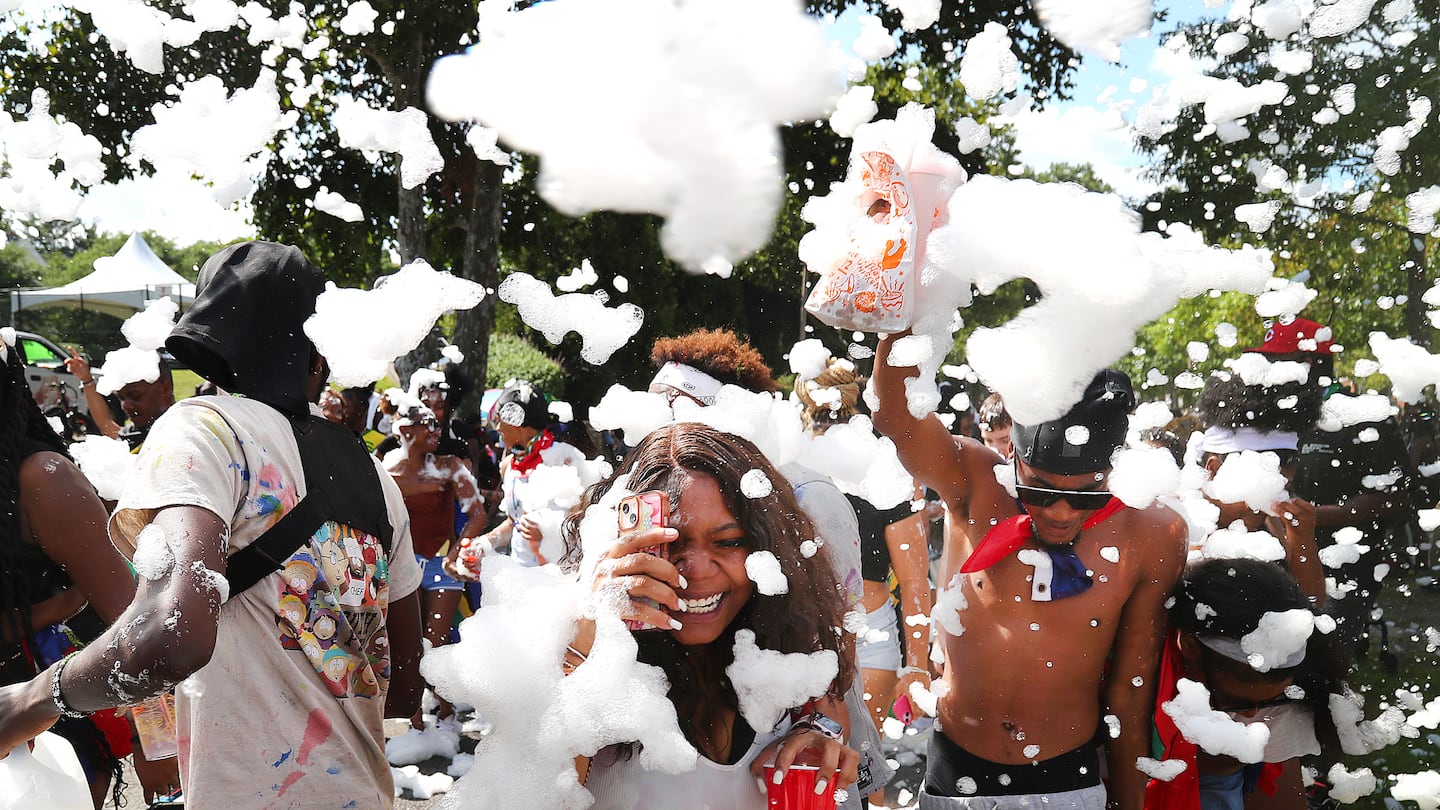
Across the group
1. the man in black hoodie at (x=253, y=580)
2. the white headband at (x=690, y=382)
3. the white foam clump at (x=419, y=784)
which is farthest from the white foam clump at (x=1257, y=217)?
the white foam clump at (x=419, y=784)

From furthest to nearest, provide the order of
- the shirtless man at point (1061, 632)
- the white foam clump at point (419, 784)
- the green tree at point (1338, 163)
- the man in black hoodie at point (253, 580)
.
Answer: the white foam clump at point (419, 784)
the green tree at point (1338, 163)
the shirtless man at point (1061, 632)
the man in black hoodie at point (253, 580)

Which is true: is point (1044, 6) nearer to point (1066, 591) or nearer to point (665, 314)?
point (1066, 591)

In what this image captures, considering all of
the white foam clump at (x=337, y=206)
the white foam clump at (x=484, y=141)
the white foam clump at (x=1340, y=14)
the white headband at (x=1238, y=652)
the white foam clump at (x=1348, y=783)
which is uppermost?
the white foam clump at (x=1340, y=14)

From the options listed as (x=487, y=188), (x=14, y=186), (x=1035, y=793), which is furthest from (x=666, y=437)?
(x=487, y=188)

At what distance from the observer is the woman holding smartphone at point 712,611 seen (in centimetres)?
154

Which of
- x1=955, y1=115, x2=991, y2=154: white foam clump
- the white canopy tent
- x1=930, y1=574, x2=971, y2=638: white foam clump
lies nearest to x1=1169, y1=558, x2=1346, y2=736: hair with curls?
x1=930, y1=574, x2=971, y2=638: white foam clump

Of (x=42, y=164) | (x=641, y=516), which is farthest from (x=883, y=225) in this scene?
(x=42, y=164)

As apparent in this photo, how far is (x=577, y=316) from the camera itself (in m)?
2.26

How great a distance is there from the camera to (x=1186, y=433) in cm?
403

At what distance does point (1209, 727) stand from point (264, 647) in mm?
1848

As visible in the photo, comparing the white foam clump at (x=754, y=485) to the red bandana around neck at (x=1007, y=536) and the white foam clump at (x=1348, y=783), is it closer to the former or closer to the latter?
the red bandana around neck at (x=1007, y=536)

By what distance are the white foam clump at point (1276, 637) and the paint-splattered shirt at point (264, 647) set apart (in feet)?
5.96

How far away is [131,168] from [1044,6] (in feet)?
19.0

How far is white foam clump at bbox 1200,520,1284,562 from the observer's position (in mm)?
2408
